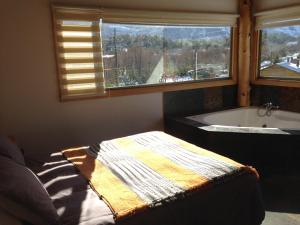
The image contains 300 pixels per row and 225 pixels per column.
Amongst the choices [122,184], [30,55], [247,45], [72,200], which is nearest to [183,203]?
[122,184]

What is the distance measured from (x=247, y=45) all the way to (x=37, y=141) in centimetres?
308

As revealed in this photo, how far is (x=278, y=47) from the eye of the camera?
3850mm

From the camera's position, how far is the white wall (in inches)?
101

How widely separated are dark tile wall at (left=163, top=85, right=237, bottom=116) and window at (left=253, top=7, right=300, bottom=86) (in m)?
0.48

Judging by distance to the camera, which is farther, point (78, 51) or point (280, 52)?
point (280, 52)

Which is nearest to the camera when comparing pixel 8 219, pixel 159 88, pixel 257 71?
pixel 8 219

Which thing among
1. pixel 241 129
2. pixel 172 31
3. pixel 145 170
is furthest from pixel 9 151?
pixel 172 31

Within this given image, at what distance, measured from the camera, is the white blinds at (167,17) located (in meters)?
2.99

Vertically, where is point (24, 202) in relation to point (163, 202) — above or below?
above

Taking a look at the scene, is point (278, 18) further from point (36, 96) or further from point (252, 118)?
point (36, 96)

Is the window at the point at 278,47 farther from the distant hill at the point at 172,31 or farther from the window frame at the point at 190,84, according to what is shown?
the distant hill at the point at 172,31

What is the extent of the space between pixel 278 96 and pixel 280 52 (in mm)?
611

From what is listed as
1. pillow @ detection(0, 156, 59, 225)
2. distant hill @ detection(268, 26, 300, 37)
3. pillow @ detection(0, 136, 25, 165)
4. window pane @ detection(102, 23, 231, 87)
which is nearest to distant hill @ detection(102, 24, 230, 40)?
window pane @ detection(102, 23, 231, 87)

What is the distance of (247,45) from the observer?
3.99 metres
